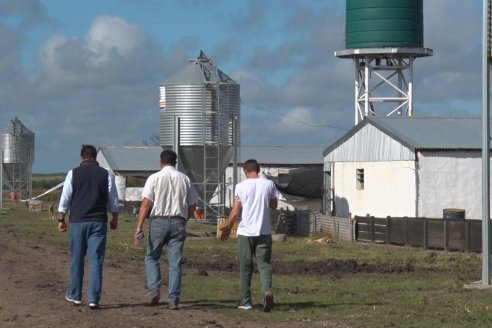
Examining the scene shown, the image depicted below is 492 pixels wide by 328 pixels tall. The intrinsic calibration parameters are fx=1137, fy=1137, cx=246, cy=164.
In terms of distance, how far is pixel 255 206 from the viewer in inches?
628

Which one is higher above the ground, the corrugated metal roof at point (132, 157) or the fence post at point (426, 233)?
the corrugated metal roof at point (132, 157)

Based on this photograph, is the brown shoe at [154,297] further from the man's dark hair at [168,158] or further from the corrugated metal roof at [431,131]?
the corrugated metal roof at [431,131]

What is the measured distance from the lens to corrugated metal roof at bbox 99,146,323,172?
71562 mm

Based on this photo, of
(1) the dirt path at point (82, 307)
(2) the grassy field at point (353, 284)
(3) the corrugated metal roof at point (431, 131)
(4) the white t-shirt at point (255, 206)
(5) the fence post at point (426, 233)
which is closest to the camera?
(1) the dirt path at point (82, 307)

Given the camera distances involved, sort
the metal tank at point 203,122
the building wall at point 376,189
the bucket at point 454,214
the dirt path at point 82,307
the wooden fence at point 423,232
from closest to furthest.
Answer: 1. the dirt path at point 82,307
2. the wooden fence at point 423,232
3. the bucket at point 454,214
4. the building wall at point 376,189
5. the metal tank at point 203,122

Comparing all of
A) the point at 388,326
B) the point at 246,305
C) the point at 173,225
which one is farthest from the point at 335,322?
the point at 173,225

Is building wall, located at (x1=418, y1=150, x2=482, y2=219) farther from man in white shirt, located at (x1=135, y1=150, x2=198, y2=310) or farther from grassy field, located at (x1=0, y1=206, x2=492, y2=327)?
man in white shirt, located at (x1=135, y1=150, x2=198, y2=310)

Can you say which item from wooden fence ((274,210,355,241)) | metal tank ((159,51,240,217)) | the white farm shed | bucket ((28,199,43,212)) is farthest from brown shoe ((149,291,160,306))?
bucket ((28,199,43,212))

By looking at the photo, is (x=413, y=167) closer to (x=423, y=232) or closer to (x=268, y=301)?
(x=423, y=232)

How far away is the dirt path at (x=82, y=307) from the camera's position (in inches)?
567

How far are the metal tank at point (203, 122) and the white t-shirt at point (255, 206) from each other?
97.6 feet

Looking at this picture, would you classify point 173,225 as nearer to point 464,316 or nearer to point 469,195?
point 464,316

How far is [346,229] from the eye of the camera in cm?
3972

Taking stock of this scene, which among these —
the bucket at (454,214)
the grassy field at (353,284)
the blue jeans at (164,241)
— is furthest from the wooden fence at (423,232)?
the blue jeans at (164,241)
